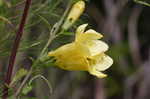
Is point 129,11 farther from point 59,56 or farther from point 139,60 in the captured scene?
point 59,56

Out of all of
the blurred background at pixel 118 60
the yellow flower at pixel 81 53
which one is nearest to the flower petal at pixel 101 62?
the yellow flower at pixel 81 53

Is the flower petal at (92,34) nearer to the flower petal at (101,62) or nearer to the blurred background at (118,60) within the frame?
the flower petal at (101,62)

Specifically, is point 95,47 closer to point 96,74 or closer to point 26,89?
point 96,74

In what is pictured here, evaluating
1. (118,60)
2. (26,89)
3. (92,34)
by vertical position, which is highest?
(92,34)

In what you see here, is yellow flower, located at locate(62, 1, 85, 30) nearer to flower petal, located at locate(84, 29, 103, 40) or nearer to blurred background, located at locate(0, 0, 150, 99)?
flower petal, located at locate(84, 29, 103, 40)

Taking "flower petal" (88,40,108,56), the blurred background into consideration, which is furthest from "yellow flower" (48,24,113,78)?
the blurred background

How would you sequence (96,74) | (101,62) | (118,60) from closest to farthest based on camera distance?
(96,74), (101,62), (118,60)

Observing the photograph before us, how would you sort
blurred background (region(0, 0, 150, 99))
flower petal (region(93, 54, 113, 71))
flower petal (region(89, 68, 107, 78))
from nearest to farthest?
flower petal (region(89, 68, 107, 78)) → flower petal (region(93, 54, 113, 71)) → blurred background (region(0, 0, 150, 99))

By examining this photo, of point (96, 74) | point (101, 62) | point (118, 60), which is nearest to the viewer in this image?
point (96, 74)

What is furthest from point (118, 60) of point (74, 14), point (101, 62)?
point (74, 14)
